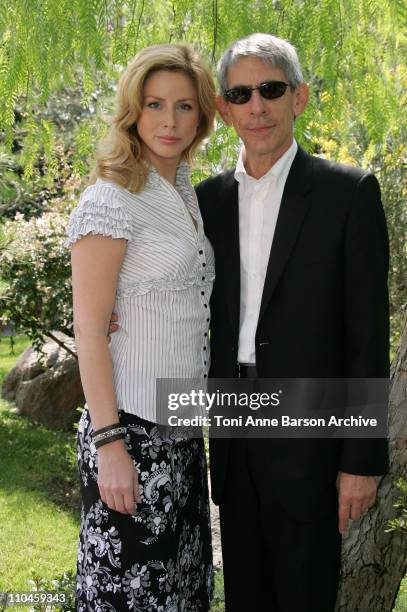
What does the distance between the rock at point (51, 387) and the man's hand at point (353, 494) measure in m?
5.23

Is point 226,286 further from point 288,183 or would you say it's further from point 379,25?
point 379,25

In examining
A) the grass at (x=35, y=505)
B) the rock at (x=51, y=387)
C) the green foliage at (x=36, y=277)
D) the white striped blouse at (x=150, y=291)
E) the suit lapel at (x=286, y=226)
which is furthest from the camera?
the rock at (x=51, y=387)


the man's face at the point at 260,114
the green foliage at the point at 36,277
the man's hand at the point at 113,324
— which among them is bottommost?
the man's hand at the point at 113,324

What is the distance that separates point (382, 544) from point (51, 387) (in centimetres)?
516

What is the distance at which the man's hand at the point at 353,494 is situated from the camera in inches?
96.9

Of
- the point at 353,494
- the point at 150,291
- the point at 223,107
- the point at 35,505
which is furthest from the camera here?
the point at 35,505

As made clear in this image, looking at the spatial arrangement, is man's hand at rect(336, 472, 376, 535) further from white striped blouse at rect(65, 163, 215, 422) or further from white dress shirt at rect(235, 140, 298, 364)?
white striped blouse at rect(65, 163, 215, 422)

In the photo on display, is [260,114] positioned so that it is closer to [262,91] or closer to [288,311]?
[262,91]

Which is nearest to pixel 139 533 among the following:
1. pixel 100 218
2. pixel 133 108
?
pixel 100 218

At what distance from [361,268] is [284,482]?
73 cm

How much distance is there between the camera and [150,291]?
2365 millimetres

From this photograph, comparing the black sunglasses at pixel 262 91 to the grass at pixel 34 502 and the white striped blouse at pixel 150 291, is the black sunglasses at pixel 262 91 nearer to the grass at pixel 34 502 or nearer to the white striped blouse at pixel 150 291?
the white striped blouse at pixel 150 291

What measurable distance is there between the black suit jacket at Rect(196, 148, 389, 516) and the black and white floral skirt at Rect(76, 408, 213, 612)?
29 cm

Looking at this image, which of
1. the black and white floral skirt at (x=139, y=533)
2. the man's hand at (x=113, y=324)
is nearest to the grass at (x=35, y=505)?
the black and white floral skirt at (x=139, y=533)
